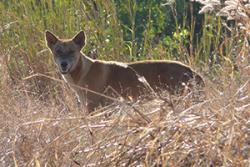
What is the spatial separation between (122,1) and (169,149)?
22.5 ft

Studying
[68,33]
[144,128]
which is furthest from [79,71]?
[144,128]

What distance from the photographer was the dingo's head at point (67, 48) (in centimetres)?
920

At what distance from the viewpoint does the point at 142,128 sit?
5.28 m

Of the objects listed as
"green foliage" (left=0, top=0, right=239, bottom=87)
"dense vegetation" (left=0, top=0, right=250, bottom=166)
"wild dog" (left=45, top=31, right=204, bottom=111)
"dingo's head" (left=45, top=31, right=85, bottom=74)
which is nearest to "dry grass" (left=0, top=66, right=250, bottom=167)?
"dense vegetation" (left=0, top=0, right=250, bottom=166)

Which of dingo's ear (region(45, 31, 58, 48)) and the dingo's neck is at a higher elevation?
dingo's ear (region(45, 31, 58, 48))

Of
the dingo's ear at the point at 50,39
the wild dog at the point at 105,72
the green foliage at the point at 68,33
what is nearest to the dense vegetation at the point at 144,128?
the wild dog at the point at 105,72

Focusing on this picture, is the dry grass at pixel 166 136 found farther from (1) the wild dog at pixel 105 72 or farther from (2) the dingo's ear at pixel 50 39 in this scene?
(2) the dingo's ear at pixel 50 39

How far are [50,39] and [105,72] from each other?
644mm

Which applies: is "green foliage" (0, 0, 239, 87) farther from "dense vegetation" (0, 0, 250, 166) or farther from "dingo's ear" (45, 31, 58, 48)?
"dense vegetation" (0, 0, 250, 166)

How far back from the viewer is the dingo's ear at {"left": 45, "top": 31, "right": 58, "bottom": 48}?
916 cm

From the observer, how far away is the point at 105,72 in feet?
30.0

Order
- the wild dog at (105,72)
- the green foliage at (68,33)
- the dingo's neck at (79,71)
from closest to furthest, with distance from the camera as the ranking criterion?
the wild dog at (105,72)
the dingo's neck at (79,71)
the green foliage at (68,33)

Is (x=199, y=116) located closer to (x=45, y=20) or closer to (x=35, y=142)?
(x=35, y=142)

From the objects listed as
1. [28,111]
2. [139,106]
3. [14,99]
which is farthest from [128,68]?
[139,106]
